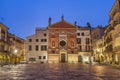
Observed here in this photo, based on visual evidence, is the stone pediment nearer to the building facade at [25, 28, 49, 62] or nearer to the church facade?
the church facade

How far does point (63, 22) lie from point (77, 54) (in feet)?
49.4

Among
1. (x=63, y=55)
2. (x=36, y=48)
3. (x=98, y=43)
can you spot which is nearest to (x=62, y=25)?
(x=63, y=55)

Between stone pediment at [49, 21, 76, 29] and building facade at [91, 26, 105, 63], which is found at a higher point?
stone pediment at [49, 21, 76, 29]

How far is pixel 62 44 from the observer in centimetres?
10081

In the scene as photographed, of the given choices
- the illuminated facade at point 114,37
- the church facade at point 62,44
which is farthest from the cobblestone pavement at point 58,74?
the church facade at point 62,44

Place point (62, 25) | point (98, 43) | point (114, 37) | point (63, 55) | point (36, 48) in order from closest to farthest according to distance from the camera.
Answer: point (114, 37), point (98, 43), point (63, 55), point (36, 48), point (62, 25)

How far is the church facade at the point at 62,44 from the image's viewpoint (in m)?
98.8

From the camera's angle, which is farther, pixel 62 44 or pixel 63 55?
pixel 62 44

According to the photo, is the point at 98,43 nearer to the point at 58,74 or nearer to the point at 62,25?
the point at 62,25

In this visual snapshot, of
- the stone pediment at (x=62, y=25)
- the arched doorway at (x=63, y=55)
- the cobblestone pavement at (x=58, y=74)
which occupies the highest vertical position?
the stone pediment at (x=62, y=25)

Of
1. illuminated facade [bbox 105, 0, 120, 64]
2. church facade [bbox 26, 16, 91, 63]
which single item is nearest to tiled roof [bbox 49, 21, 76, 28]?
church facade [bbox 26, 16, 91, 63]

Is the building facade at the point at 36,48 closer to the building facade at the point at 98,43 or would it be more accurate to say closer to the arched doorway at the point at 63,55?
the arched doorway at the point at 63,55

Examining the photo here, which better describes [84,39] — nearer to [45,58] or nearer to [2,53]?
[45,58]

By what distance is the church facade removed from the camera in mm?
98750
